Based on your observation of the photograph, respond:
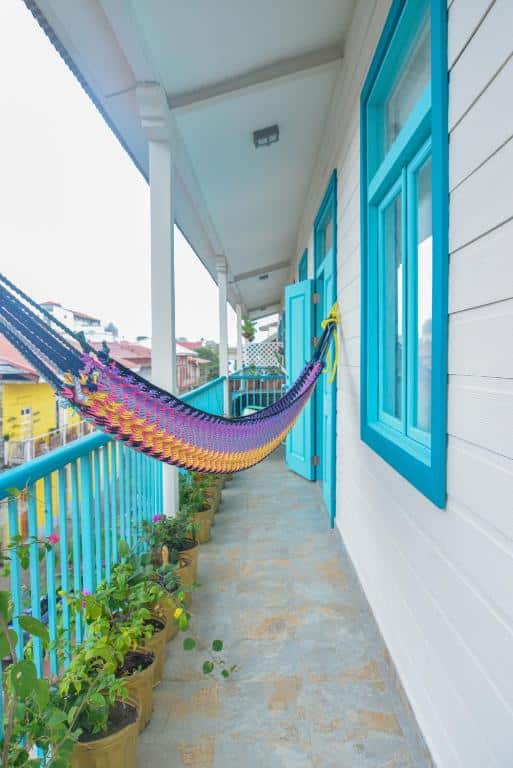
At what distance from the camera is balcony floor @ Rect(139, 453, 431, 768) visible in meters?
1.47

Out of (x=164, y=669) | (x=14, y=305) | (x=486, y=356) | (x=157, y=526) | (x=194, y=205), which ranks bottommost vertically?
(x=164, y=669)

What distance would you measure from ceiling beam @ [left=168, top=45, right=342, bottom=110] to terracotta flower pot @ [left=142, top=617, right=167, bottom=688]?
2.44m

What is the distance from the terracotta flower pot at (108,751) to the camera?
1.20 m

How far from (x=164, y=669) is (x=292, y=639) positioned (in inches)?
21.1

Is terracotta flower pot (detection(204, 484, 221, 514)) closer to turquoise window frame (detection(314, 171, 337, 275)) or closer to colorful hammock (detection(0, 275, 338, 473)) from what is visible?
colorful hammock (detection(0, 275, 338, 473))

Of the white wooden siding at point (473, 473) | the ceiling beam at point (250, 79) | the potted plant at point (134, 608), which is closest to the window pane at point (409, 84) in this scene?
the white wooden siding at point (473, 473)

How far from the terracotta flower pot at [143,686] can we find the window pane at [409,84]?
83.4 inches

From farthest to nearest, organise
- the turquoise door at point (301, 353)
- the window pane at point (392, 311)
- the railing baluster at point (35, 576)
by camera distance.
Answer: the turquoise door at point (301, 353) < the window pane at point (392, 311) < the railing baluster at point (35, 576)

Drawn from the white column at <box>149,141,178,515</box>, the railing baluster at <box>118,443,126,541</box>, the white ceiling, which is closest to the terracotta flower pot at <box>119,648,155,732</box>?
the railing baluster at <box>118,443,126,541</box>

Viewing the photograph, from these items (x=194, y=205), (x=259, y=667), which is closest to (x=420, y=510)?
(x=259, y=667)

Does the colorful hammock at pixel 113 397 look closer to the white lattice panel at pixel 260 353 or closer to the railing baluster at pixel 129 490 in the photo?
the railing baluster at pixel 129 490

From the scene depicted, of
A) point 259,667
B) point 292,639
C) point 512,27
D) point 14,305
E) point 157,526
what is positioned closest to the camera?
point 512,27

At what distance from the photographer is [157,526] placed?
2.35 metres

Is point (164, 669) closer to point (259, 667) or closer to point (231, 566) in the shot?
point (259, 667)
